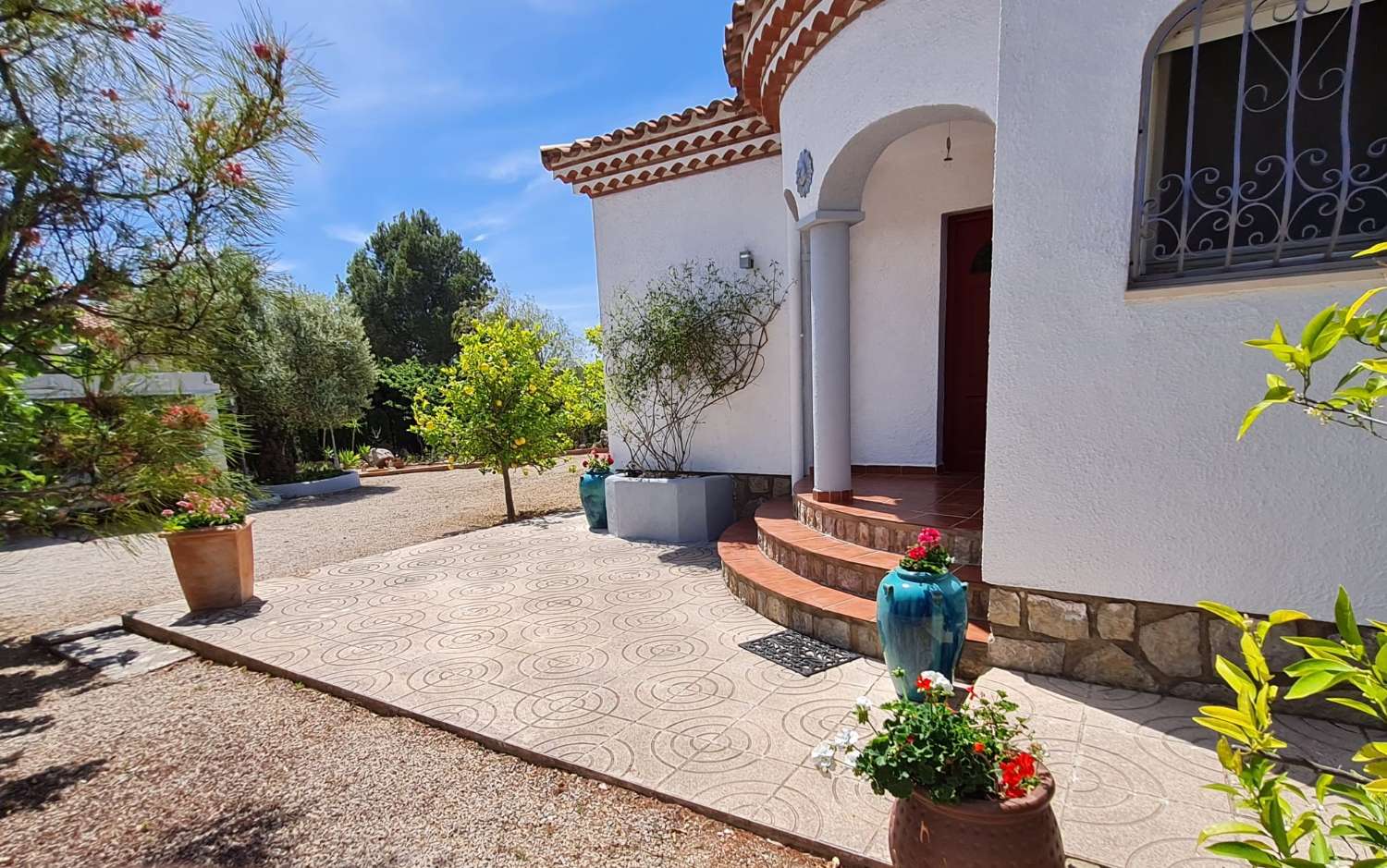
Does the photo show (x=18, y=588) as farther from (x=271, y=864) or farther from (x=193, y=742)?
(x=271, y=864)

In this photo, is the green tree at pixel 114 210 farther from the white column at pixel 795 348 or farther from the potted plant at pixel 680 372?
the potted plant at pixel 680 372

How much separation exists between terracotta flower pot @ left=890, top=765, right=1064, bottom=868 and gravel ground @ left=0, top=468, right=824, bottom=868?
0.77 m

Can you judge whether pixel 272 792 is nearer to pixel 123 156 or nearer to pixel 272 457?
pixel 123 156

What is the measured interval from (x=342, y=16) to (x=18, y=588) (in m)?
9.31

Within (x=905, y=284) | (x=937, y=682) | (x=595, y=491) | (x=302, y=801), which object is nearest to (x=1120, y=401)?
(x=937, y=682)

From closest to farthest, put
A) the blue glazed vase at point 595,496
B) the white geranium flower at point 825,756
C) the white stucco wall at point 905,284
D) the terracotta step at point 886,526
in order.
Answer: the white geranium flower at point 825,756 → the terracotta step at point 886,526 → the white stucco wall at point 905,284 → the blue glazed vase at point 595,496

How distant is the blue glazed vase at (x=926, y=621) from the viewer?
10.7ft

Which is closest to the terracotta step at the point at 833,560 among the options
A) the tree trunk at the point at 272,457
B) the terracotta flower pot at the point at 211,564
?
the terracotta flower pot at the point at 211,564

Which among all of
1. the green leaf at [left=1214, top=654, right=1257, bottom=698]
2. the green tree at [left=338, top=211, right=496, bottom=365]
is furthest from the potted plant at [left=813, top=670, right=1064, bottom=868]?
the green tree at [left=338, top=211, right=496, bottom=365]

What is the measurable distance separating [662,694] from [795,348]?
4.14 meters

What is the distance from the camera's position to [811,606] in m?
4.46

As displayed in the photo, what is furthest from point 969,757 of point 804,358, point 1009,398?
point 804,358

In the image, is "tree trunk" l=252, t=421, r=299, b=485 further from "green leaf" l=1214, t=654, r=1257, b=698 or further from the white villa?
"green leaf" l=1214, t=654, r=1257, b=698

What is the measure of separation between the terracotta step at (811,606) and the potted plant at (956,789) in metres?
1.93
